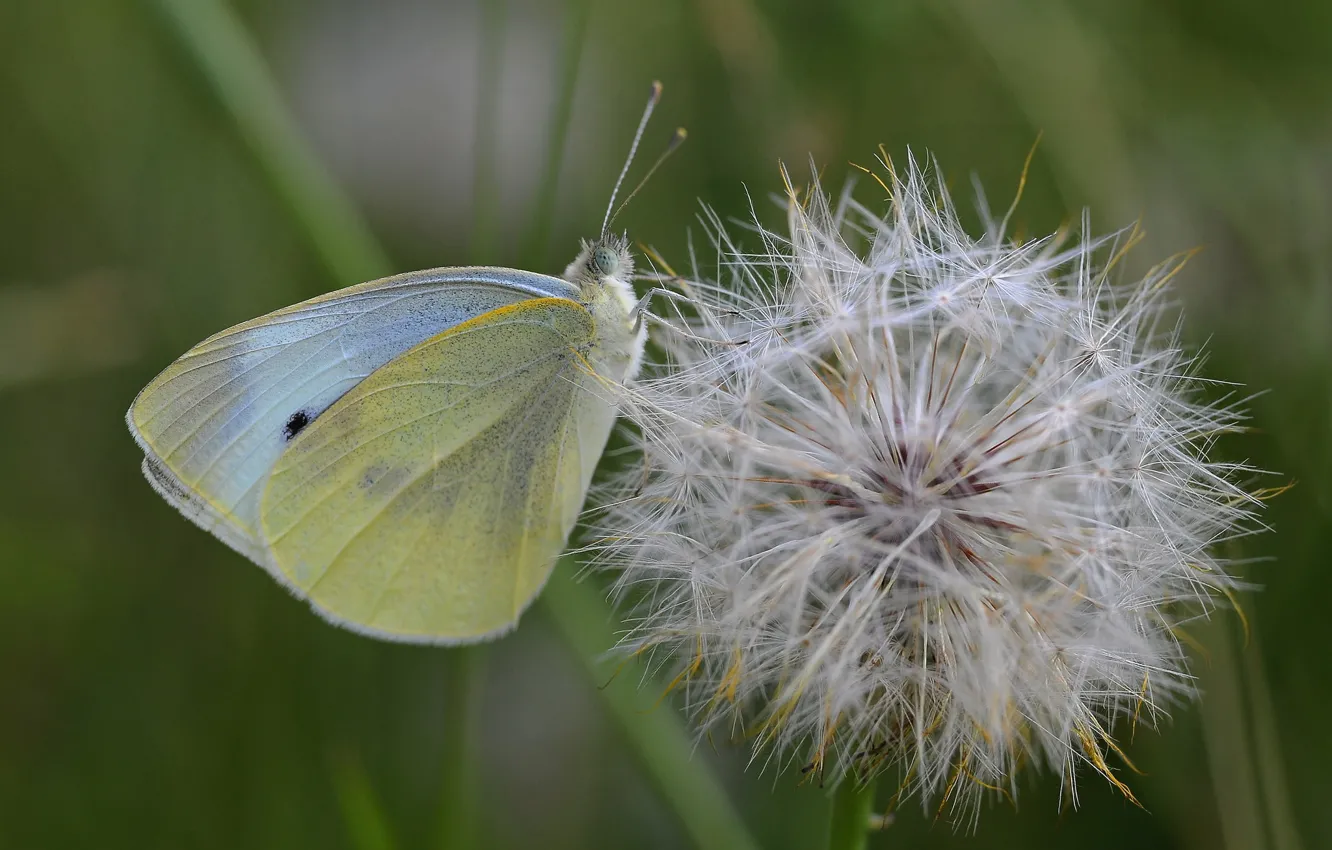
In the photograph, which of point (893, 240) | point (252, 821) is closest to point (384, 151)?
point (252, 821)

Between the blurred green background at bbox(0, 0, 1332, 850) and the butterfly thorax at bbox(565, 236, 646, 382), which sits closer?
the butterfly thorax at bbox(565, 236, 646, 382)

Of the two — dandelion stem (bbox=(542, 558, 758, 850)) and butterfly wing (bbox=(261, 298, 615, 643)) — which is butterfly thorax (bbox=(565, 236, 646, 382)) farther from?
dandelion stem (bbox=(542, 558, 758, 850))

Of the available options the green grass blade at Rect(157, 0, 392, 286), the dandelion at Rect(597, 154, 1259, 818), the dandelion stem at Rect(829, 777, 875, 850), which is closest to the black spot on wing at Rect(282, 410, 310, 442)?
the green grass blade at Rect(157, 0, 392, 286)

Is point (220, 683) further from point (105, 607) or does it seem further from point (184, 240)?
point (184, 240)

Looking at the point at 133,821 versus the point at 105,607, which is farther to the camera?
the point at 105,607

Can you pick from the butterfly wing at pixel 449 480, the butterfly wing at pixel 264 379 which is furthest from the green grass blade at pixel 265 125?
the butterfly wing at pixel 449 480

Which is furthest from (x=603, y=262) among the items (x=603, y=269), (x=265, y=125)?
(x=265, y=125)
